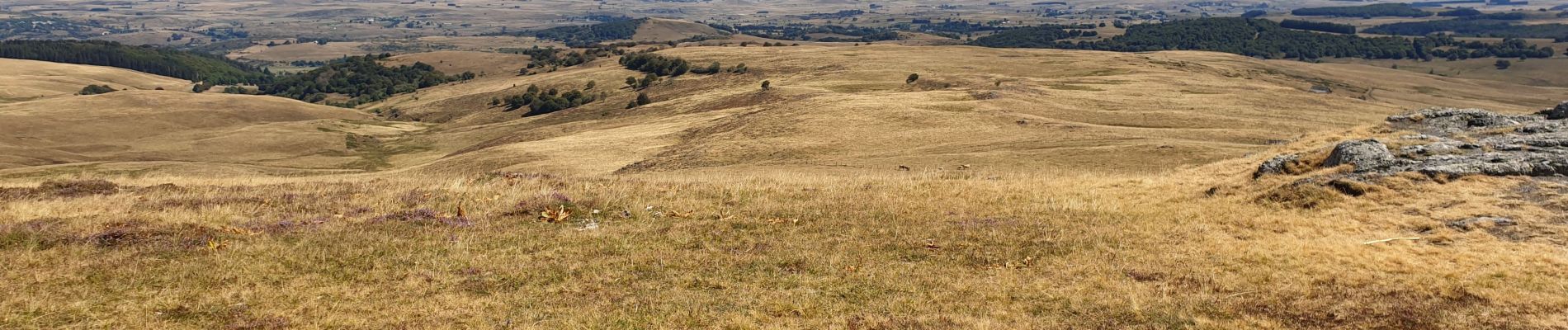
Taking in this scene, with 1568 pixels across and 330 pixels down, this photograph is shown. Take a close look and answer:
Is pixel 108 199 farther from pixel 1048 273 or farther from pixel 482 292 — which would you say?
pixel 1048 273

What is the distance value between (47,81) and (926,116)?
18019 centimetres

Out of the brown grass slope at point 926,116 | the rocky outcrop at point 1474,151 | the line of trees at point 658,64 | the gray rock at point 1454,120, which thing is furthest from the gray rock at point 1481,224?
the line of trees at point 658,64

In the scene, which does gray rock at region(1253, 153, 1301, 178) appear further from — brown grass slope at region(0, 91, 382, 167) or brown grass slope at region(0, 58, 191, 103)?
brown grass slope at region(0, 58, 191, 103)

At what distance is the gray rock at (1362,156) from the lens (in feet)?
73.6

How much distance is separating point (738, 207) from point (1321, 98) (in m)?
74.8

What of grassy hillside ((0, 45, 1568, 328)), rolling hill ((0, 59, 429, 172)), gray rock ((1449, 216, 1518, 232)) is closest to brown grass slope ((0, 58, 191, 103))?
rolling hill ((0, 59, 429, 172))

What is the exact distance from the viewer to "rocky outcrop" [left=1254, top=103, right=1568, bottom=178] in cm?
2059

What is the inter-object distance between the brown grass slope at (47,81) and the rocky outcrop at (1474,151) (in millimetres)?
166000

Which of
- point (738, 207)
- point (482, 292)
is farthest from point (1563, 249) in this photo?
point (482, 292)

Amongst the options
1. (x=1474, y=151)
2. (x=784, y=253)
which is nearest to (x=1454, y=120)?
(x=1474, y=151)

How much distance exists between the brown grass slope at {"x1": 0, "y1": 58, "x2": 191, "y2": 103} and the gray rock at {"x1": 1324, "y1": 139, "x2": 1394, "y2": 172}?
165447 mm

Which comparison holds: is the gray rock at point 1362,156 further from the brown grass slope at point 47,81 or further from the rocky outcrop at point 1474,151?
the brown grass slope at point 47,81

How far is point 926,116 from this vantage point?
64188 millimetres

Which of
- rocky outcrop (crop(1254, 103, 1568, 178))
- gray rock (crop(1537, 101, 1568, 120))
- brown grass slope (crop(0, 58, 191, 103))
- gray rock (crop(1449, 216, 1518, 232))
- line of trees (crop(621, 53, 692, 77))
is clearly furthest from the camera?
brown grass slope (crop(0, 58, 191, 103))
